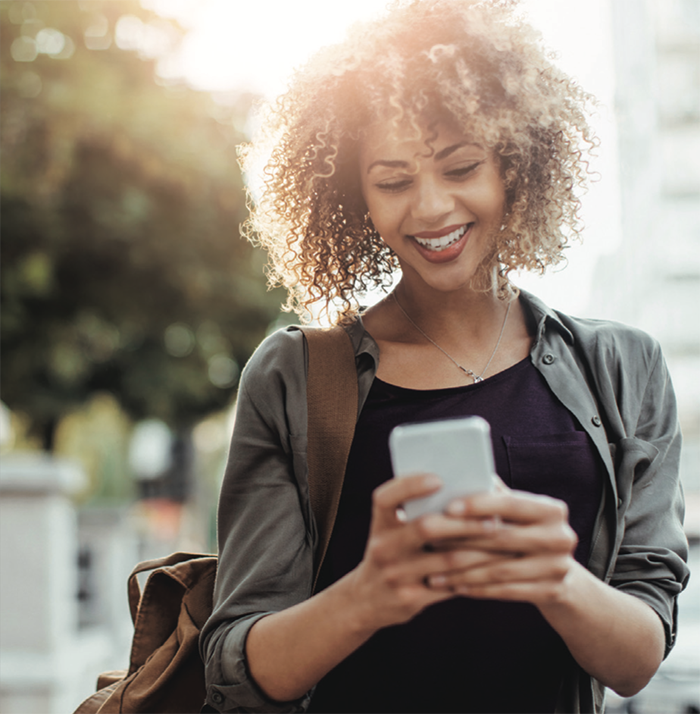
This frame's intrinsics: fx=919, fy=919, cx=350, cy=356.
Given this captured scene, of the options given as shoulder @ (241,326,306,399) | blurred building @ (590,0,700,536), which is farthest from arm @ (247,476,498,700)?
blurred building @ (590,0,700,536)

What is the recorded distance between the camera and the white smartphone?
3.61 feet

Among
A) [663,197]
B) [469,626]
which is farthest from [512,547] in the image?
[663,197]

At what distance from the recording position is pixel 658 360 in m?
1.89

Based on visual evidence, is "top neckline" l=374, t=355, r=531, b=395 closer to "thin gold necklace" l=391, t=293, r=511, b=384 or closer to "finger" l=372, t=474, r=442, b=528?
"thin gold necklace" l=391, t=293, r=511, b=384

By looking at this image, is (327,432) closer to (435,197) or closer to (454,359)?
(454,359)

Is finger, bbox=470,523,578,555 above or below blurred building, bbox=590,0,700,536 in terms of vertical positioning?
below

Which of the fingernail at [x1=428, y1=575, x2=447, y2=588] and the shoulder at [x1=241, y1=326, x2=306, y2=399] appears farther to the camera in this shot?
the shoulder at [x1=241, y1=326, x2=306, y2=399]

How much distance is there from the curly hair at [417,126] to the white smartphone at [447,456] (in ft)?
2.61

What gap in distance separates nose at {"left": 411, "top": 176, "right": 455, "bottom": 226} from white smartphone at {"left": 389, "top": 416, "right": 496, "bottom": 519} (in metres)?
0.68

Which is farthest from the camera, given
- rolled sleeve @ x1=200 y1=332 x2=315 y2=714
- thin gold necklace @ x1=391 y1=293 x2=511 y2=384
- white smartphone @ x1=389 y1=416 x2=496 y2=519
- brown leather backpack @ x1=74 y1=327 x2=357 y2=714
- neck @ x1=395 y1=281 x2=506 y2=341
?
neck @ x1=395 y1=281 x2=506 y2=341

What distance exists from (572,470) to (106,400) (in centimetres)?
1355

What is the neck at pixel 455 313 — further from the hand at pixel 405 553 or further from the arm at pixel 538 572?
the hand at pixel 405 553

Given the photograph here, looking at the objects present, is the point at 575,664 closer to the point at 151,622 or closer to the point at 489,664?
the point at 489,664

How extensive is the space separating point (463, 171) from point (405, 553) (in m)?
0.85
